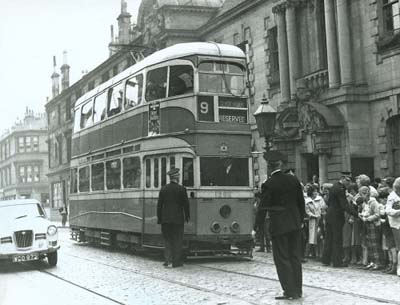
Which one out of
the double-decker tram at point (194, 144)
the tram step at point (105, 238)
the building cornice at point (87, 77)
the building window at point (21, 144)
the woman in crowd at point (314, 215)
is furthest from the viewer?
the building window at point (21, 144)

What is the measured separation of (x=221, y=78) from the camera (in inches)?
607

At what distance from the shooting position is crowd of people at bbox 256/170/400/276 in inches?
479

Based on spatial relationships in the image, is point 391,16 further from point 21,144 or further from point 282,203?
point 21,144

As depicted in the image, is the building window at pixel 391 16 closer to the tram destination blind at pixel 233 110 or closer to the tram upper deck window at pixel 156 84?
the tram destination blind at pixel 233 110

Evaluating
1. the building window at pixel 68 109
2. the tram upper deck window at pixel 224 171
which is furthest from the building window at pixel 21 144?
the tram upper deck window at pixel 224 171

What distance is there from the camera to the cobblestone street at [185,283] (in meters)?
9.39

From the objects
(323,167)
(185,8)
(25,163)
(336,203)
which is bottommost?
(336,203)

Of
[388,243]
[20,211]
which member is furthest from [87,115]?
[388,243]

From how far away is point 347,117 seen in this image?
2164 cm

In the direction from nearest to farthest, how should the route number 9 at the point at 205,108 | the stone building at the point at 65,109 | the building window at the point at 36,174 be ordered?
the route number 9 at the point at 205,108 → the stone building at the point at 65,109 → the building window at the point at 36,174

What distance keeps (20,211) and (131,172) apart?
320cm

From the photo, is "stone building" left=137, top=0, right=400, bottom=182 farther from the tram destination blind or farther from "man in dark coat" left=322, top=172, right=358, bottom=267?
"man in dark coat" left=322, top=172, right=358, bottom=267

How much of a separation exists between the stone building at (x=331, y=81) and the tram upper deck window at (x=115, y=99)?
302 inches

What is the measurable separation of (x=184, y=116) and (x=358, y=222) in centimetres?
486
